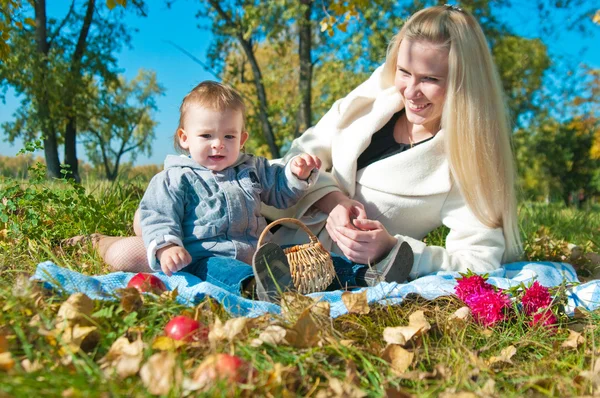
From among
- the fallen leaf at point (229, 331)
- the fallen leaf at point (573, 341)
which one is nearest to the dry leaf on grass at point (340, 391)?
the fallen leaf at point (229, 331)

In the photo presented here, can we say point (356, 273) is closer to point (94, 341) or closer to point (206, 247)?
point (206, 247)

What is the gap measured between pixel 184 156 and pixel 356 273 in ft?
3.69

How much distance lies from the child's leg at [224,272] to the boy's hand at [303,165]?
0.65 meters

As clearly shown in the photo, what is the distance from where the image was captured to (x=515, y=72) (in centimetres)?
1803

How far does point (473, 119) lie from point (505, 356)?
1.52 meters

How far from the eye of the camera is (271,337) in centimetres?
175

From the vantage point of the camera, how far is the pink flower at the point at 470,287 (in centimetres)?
234

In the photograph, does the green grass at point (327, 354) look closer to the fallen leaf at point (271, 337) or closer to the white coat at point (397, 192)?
the fallen leaf at point (271, 337)

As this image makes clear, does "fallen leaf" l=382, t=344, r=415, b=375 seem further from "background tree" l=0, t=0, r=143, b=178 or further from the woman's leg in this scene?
"background tree" l=0, t=0, r=143, b=178

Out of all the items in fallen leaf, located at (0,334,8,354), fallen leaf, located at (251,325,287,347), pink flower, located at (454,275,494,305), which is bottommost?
pink flower, located at (454,275,494,305)

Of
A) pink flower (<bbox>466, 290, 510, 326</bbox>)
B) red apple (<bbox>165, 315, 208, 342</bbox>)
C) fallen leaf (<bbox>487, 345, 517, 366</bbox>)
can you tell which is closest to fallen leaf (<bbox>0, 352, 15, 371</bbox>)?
red apple (<bbox>165, 315, 208, 342</bbox>)

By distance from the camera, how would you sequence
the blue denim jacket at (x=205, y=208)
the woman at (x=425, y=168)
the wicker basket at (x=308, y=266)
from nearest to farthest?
1. the wicker basket at (x=308, y=266)
2. the blue denim jacket at (x=205, y=208)
3. the woman at (x=425, y=168)

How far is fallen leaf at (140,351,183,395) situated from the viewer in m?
1.35

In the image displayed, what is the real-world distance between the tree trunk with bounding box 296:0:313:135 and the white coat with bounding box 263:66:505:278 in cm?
876
